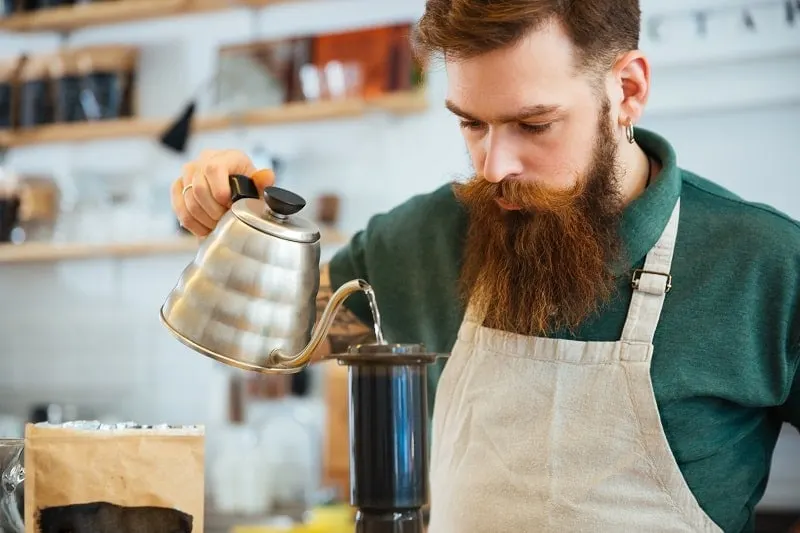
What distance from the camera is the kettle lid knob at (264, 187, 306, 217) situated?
1002 millimetres

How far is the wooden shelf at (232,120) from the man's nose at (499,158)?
6.09ft

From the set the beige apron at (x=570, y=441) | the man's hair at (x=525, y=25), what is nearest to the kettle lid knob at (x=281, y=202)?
the man's hair at (x=525, y=25)

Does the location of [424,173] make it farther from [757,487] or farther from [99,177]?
[757,487]

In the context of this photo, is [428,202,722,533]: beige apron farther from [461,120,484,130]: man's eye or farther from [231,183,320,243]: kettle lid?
[231,183,320,243]: kettle lid

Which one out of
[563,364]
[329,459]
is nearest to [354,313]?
[563,364]

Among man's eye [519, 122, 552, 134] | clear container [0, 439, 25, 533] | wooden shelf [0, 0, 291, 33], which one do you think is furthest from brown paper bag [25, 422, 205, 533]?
wooden shelf [0, 0, 291, 33]

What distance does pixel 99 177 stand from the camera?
3619 mm

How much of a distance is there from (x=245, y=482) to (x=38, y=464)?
6.69 feet

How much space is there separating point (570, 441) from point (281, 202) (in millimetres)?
528

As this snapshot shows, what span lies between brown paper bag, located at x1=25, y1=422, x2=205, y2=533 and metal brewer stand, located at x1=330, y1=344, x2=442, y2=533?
0.17m

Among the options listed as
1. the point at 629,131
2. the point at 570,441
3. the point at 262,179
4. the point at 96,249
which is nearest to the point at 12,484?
the point at 262,179

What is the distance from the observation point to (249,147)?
11.2 ft

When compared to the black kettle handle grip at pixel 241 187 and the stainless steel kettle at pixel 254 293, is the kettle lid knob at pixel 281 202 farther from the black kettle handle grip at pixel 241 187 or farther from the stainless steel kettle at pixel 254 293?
the black kettle handle grip at pixel 241 187

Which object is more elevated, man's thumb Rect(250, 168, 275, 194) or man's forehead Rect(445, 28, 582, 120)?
man's forehead Rect(445, 28, 582, 120)
